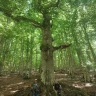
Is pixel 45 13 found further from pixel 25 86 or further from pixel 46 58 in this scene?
pixel 25 86

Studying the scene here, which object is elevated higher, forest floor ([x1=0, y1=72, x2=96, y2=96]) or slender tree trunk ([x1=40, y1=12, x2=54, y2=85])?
slender tree trunk ([x1=40, y1=12, x2=54, y2=85])

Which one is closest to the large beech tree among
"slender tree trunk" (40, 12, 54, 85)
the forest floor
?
"slender tree trunk" (40, 12, 54, 85)

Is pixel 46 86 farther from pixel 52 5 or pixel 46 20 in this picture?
pixel 52 5

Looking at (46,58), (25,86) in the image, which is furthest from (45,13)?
(25,86)

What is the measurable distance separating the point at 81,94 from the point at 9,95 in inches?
214

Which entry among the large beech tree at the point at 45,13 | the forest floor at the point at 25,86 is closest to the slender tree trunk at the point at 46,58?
the large beech tree at the point at 45,13

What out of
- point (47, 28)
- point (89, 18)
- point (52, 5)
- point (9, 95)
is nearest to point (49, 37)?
point (47, 28)

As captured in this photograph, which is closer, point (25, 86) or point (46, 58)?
point (46, 58)

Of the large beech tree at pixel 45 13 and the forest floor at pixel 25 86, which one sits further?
the forest floor at pixel 25 86

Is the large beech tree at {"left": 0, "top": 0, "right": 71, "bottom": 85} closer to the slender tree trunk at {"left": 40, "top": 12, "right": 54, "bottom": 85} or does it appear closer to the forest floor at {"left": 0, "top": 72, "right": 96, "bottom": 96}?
the slender tree trunk at {"left": 40, "top": 12, "right": 54, "bottom": 85}

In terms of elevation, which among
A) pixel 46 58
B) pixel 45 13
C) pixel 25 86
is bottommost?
pixel 25 86

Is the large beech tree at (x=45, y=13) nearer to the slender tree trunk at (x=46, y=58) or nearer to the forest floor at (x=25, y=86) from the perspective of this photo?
the slender tree trunk at (x=46, y=58)

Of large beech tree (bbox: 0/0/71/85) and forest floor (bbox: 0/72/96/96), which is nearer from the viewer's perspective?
Answer: large beech tree (bbox: 0/0/71/85)

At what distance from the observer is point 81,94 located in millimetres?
8172
